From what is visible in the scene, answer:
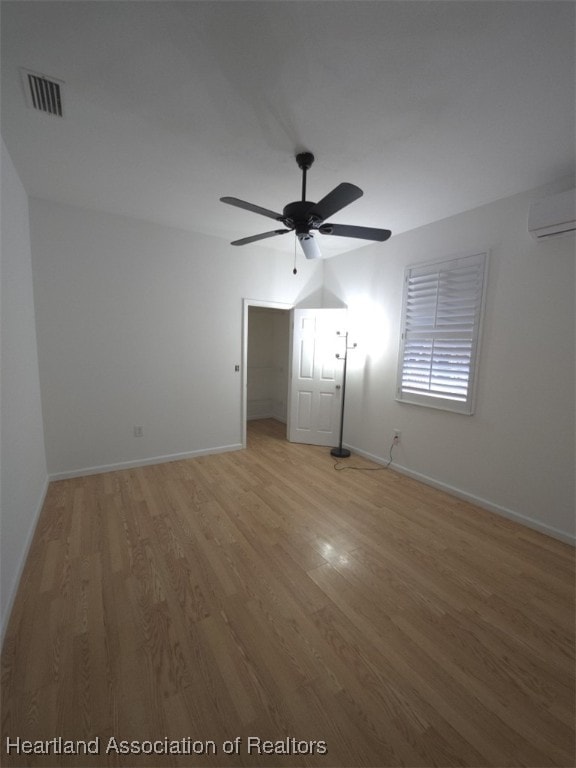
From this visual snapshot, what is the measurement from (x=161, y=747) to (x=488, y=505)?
289 cm

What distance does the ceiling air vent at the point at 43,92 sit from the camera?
150 centimetres

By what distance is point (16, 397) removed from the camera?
2059 millimetres

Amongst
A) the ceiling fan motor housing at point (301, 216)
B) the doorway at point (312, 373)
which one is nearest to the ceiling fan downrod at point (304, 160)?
the ceiling fan motor housing at point (301, 216)

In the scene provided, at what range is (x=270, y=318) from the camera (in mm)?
5984

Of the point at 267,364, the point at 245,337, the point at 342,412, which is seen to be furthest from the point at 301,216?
the point at 267,364

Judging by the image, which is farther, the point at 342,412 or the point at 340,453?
the point at 342,412

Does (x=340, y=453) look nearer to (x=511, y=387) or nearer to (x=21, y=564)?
(x=511, y=387)

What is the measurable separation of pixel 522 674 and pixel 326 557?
1.10 meters

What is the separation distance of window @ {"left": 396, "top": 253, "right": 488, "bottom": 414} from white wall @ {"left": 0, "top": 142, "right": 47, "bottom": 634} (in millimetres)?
3471

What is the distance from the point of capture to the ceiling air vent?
1.50m

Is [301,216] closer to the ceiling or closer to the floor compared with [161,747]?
closer to the ceiling

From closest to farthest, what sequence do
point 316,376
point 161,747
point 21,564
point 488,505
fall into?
1. point 161,747
2. point 21,564
3. point 488,505
4. point 316,376

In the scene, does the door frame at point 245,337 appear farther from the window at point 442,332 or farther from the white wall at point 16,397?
the white wall at point 16,397

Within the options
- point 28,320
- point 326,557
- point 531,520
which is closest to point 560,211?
point 531,520
